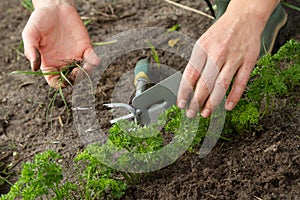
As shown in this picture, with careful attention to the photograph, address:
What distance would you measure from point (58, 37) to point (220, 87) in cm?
91

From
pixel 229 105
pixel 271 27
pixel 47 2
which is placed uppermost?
pixel 47 2

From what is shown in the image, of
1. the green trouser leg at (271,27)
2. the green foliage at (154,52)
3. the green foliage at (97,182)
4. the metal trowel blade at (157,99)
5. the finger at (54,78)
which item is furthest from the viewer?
the green foliage at (154,52)

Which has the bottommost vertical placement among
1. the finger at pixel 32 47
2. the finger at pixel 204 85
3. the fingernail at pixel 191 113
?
the fingernail at pixel 191 113

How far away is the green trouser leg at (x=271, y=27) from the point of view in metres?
2.49

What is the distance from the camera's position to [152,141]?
1.91 m

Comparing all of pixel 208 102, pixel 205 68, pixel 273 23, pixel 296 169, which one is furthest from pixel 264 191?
pixel 273 23

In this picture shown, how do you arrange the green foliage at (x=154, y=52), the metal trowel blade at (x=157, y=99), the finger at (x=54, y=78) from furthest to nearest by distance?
the green foliage at (x=154, y=52), the finger at (x=54, y=78), the metal trowel blade at (x=157, y=99)

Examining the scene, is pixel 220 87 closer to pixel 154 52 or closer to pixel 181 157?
pixel 181 157

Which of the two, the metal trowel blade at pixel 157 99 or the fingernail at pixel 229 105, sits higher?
the fingernail at pixel 229 105

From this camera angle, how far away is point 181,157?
2098 millimetres

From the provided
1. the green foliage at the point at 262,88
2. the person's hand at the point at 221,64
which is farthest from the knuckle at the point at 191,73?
the green foliage at the point at 262,88

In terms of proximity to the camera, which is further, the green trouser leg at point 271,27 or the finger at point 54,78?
the green trouser leg at point 271,27

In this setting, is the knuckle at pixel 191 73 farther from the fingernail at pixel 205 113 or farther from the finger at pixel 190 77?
the fingernail at pixel 205 113

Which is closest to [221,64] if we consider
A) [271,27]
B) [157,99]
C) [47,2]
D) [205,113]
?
[205,113]
